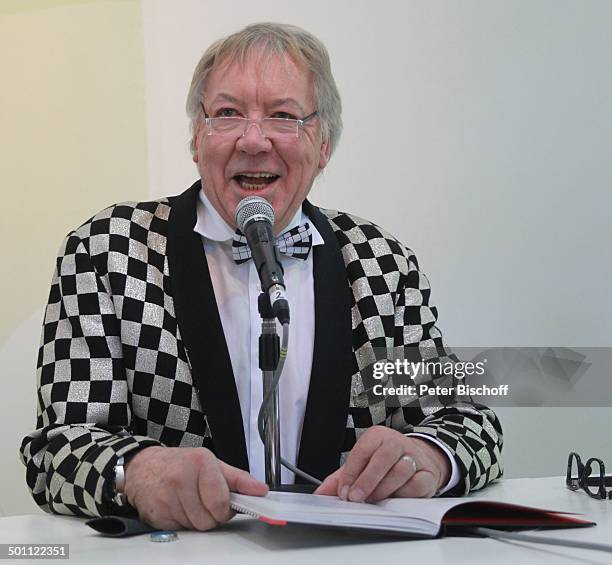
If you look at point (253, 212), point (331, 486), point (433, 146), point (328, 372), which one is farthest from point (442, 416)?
point (433, 146)

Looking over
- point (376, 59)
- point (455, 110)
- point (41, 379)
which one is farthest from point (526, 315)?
point (41, 379)

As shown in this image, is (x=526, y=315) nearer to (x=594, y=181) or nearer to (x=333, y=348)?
(x=594, y=181)

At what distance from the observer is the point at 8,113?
2.50 meters

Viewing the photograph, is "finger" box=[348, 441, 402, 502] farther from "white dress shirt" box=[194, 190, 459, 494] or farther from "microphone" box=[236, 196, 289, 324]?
"white dress shirt" box=[194, 190, 459, 494]

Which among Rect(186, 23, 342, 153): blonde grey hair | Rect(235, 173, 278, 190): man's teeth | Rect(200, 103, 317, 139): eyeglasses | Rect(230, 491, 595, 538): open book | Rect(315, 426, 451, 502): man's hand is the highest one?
Rect(186, 23, 342, 153): blonde grey hair

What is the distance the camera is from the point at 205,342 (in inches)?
68.9

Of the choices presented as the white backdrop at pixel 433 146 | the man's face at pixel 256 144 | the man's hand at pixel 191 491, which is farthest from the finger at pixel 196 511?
the white backdrop at pixel 433 146

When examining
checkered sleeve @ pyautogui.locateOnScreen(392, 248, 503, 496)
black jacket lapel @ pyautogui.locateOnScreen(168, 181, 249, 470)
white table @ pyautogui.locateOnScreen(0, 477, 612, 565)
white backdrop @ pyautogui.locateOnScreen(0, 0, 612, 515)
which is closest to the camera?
white table @ pyautogui.locateOnScreen(0, 477, 612, 565)

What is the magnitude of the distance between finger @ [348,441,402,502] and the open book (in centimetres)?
3

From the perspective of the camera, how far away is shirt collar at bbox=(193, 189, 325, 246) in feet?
6.12

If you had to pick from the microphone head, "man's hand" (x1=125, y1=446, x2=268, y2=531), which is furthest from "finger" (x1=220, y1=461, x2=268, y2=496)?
the microphone head

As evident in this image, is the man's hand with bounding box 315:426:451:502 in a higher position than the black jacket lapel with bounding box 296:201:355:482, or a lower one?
lower

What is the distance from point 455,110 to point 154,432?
1586mm

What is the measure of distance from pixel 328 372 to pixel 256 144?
46cm
